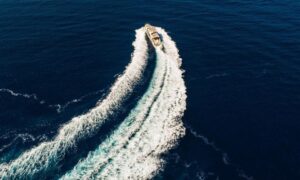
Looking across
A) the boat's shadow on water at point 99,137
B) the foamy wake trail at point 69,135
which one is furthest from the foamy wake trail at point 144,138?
the foamy wake trail at point 69,135

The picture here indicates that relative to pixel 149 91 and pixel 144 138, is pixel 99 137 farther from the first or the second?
pixel 149 91

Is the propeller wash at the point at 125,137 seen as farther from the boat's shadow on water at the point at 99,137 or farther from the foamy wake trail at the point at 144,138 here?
the boat's shadow on water at the point at 99,137

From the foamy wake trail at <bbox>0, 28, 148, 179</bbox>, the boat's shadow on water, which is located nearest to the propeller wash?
the foamy wake trail at <bbox>0, 28, 148, 179</bbox>

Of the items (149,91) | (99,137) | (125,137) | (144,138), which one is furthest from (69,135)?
(149,91)

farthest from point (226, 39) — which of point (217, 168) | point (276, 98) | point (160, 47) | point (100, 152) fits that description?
point (100, 152)

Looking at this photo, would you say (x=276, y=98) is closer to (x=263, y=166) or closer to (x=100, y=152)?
(x=263, y=166)

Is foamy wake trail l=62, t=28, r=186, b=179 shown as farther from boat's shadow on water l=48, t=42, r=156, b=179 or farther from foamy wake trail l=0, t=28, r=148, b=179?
foamy wake trail l=0, t=28, r=148, b=179
